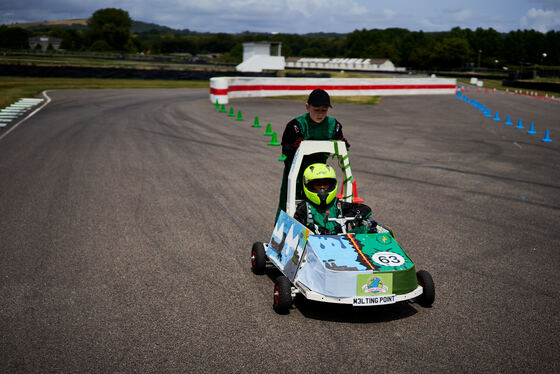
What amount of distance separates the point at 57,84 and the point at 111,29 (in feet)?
490

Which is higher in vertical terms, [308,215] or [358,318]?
[308,215]

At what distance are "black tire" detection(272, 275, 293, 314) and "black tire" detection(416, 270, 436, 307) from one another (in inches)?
54.2

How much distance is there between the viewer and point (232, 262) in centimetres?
661

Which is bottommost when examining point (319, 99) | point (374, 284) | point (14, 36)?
point (374, 284)

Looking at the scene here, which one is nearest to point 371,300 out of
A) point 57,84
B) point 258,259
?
point 258,259

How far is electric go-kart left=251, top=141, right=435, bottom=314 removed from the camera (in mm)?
4938

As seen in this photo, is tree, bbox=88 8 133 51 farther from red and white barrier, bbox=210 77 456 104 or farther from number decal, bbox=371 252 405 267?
number decal, bbox=371 252 405 267

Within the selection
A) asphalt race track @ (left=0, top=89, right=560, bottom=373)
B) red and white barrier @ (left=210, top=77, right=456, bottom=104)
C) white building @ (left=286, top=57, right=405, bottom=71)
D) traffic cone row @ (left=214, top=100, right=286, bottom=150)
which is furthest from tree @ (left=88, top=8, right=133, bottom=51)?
asphalt race track @ (left=0, top=89, right=560, bottom=373)

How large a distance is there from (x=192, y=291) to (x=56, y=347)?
1.58 metres

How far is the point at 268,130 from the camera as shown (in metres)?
17.2

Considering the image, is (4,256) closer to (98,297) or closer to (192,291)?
(98,297)

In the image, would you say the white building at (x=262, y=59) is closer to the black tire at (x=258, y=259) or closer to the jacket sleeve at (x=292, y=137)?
the jacket sleeve at (x=292, y=137)

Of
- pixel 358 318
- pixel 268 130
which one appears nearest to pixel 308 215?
pixel 358 318

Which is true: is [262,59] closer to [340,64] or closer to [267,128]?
[267,128]
